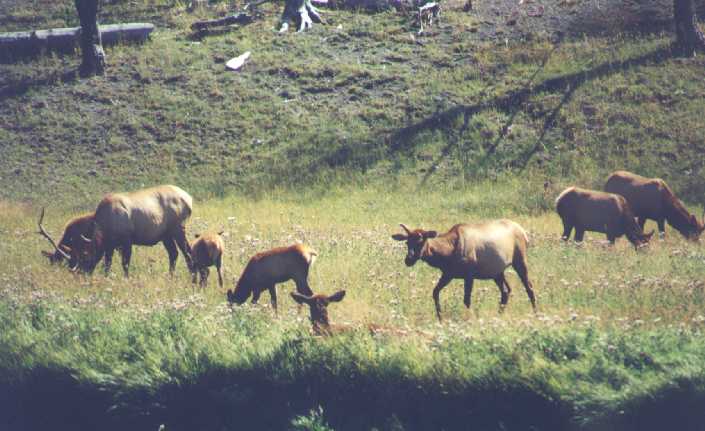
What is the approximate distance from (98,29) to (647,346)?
33070mm

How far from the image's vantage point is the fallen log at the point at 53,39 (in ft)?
136

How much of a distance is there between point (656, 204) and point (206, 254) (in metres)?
10.0

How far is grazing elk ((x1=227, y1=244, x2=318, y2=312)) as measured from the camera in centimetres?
1534

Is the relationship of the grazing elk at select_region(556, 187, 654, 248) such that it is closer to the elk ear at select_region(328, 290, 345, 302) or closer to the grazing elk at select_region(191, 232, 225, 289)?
the grazing elk at select_region(191, 232, 225, 289)

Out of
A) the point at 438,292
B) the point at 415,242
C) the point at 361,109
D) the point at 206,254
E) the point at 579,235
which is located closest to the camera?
the point at 415,242

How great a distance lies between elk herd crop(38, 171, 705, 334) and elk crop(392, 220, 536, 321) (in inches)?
0.6

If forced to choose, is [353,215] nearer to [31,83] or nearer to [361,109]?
[361,109]

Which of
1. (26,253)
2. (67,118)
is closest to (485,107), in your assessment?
(67,118)

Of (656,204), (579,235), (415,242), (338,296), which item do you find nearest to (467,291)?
(415,242)

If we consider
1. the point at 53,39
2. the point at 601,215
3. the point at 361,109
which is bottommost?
the point at 361,109

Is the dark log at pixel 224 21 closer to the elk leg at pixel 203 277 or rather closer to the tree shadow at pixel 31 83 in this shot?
the tree shadow at pixel 31 83

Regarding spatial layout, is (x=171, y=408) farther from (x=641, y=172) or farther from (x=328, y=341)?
(x=641, y=172)

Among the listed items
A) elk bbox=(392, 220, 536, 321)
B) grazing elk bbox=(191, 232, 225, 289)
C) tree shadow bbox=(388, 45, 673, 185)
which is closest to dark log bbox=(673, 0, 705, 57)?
tree shadow bbox=(388, 45, 673, 185)

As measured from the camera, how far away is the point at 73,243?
19438 millimetres
